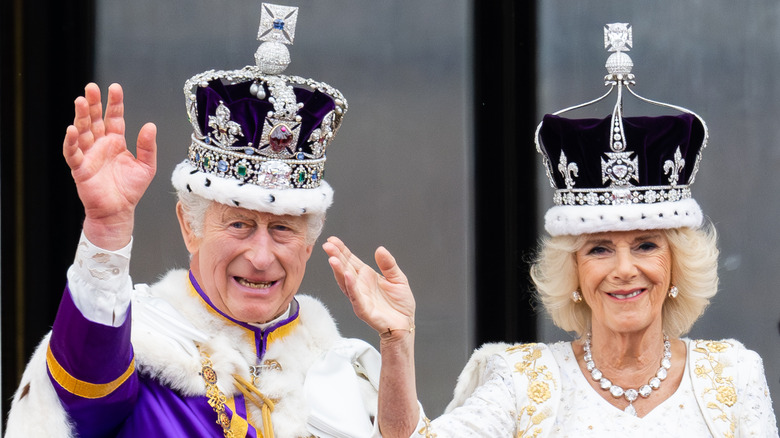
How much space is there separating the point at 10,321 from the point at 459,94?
2136 millimetres

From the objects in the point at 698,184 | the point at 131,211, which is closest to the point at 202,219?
the point at 131,211

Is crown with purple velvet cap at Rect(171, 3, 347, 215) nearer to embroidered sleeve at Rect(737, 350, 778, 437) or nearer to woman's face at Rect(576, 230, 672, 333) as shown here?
woman's face at Rect(576, 230, 672, 333)

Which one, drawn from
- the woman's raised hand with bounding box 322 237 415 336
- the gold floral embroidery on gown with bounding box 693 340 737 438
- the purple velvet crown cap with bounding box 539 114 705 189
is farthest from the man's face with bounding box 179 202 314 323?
the gold floral embroidery on gown with bounding box 693 340 737 438

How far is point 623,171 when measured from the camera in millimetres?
3414

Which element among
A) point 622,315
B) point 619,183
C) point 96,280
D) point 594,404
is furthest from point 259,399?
point 619,183

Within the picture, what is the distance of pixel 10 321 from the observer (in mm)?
4547

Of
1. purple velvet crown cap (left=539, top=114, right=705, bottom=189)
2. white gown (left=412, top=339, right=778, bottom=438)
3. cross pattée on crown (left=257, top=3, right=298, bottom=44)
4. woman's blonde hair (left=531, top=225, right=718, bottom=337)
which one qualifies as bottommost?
white gown (left=412, top=339, right=778, bottom=438)

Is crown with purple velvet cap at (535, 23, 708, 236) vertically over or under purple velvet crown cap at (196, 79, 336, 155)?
under

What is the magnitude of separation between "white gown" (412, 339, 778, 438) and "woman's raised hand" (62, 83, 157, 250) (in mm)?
1113

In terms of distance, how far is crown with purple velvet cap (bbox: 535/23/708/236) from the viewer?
3.38m

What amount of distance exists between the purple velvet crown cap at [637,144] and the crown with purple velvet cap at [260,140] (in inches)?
29.3

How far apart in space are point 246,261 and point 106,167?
0.61 metres

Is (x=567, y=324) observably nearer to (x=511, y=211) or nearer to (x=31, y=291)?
(x=511, y=211)

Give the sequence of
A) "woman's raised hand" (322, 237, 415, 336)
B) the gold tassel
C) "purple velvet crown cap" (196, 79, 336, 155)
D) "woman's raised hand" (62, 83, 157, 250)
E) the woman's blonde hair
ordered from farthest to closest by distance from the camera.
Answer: the woman's blonde hair < "purple velvet crown cap" (196, 79, 336, 155) < the gold tassel < "woman's raised hand" (322, 237, 415, 336) < "woman's raised hand" (62, 83, 157, 250)
